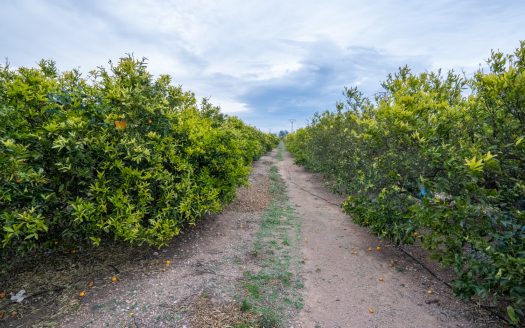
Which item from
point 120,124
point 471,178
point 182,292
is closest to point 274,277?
point 182,292

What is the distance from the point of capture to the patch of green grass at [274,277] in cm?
356

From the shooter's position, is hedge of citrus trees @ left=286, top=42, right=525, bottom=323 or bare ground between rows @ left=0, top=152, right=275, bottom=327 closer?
hedge of citrus trees @ left=286, top=42, right=525, bottom=323

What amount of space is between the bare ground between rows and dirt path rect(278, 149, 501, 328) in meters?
1.20

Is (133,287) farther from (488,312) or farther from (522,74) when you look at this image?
(522,74)

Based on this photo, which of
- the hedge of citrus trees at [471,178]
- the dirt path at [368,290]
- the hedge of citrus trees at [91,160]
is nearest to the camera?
the hedge of citrus trees at [471,178]

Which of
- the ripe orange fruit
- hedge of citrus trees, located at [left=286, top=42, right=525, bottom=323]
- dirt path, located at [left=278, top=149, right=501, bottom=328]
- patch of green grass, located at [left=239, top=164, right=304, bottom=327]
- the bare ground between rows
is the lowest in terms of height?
dirt path, located at [left=278, top=149, right=501, bottom=328]

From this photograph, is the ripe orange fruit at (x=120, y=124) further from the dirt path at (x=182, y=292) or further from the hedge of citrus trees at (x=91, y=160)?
the dirt path at (x=182, y=292)

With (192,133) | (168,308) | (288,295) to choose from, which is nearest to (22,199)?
(168,308)

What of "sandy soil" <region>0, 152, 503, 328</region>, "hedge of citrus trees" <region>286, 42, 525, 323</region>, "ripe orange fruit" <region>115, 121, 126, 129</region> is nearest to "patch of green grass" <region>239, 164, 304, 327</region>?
"sandy soil" <region>0, 152, 503, 328</region>

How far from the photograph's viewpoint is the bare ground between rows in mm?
3348

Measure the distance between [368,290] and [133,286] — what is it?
3459mm

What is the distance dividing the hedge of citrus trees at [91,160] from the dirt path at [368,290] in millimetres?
2510

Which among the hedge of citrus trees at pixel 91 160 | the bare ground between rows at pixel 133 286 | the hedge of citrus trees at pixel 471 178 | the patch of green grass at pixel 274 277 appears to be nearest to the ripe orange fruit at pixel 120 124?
the hedge of citrus trees at pixel 91 160

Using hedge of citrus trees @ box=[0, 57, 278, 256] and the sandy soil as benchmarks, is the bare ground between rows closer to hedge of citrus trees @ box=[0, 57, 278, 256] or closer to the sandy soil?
the sandy soil
